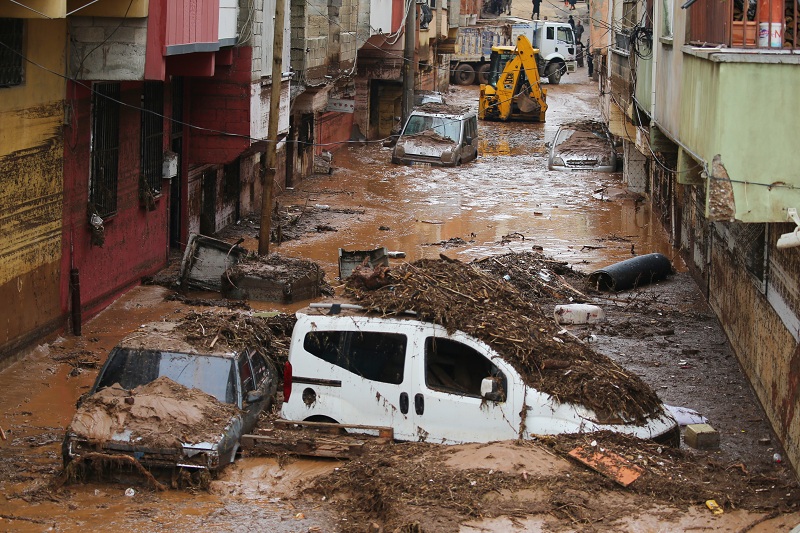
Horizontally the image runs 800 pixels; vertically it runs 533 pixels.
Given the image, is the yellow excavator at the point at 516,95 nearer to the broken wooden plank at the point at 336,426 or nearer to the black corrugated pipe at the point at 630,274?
the black corrugated pipe at the point at 630,274

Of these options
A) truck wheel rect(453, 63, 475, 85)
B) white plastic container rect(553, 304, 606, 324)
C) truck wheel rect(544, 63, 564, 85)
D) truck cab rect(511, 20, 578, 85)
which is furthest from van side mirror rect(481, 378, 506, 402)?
truck cab rect(511, 20, 578, 85)

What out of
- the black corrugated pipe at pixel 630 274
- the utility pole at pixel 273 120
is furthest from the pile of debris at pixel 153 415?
the black corrugated pipe at pixel 630 274

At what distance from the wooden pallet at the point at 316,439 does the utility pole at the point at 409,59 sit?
101 feet

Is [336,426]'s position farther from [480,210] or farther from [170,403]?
[480,210]

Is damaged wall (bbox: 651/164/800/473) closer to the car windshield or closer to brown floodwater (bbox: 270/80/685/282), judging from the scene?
brown floodwater (bbox: 270/80/685/282)

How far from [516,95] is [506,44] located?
1892cm

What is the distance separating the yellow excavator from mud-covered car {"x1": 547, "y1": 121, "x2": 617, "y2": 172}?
8890 millimetres

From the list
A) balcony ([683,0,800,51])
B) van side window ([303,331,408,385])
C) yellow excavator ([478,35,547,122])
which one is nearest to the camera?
balcony ([683,0,800,51])

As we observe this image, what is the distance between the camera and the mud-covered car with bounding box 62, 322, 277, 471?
9250 mm

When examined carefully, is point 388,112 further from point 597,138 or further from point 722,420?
point 722,420

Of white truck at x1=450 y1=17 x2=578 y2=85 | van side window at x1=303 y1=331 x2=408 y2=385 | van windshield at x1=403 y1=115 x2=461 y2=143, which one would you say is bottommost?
van side window at x1=303 y1=331 x2=408 y2=385

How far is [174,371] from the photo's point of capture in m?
10.5

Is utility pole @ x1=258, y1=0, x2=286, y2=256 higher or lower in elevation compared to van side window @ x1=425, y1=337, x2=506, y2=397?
higher

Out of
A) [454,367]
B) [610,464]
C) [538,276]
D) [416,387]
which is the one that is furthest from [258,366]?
[538,276]
